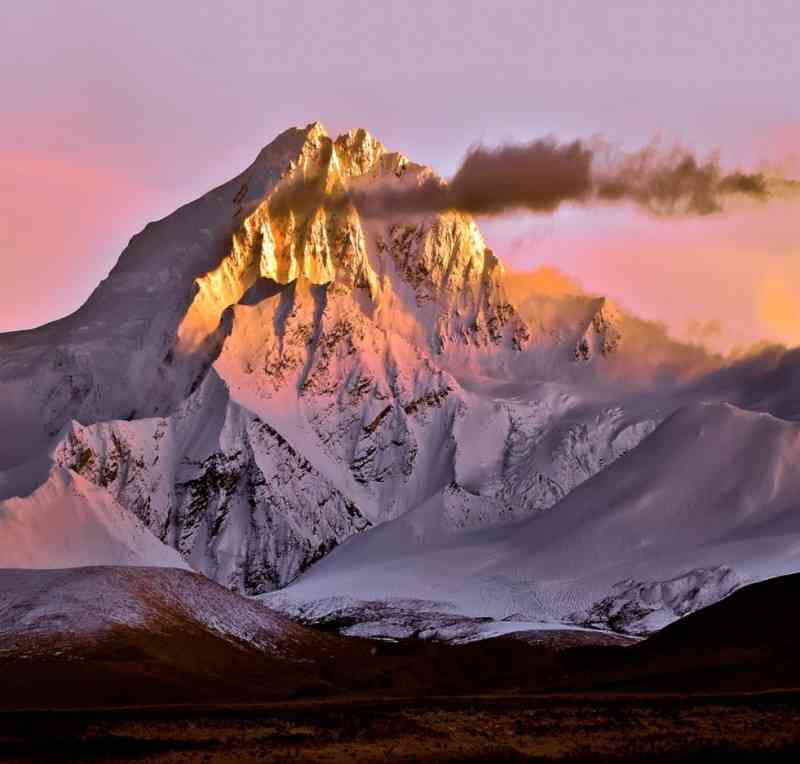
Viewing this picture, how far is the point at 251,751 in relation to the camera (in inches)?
3000

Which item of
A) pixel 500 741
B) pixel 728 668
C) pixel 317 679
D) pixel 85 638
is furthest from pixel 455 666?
pixel 500 741

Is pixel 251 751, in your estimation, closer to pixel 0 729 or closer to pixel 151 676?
pixel 0 729

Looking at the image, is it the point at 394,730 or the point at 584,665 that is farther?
the point at 584,665

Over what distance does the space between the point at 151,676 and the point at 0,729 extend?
40.1 meters

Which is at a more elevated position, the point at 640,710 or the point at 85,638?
the point at 85,638

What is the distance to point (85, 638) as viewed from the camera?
140 metres

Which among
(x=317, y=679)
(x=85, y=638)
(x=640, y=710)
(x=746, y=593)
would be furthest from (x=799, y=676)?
(x=85, y=638)

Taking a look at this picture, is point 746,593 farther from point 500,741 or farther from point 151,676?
point 500,741

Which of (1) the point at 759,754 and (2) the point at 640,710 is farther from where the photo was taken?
(2) the point at 640,710

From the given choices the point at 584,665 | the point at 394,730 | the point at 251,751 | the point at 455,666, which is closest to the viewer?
the point at 251,751

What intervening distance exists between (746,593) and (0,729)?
57066mm

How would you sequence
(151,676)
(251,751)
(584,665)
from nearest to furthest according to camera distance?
(251,751), (151,676), (584,665)

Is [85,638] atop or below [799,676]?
atop

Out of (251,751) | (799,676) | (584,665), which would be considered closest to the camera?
(251,751)
